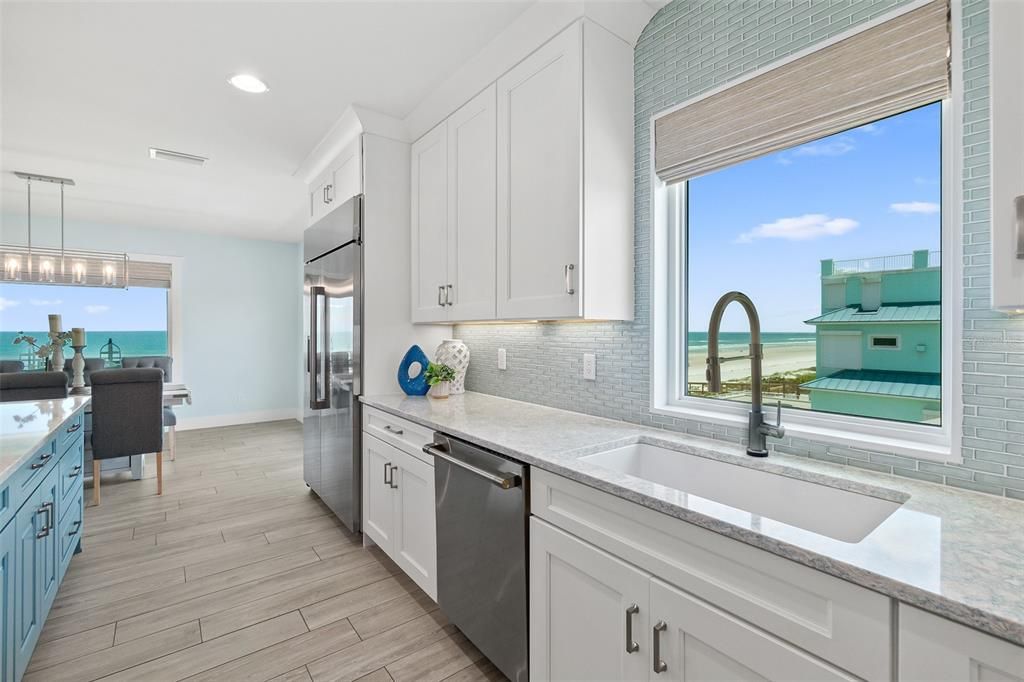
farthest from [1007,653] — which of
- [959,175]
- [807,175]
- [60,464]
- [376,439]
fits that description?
[60,464]

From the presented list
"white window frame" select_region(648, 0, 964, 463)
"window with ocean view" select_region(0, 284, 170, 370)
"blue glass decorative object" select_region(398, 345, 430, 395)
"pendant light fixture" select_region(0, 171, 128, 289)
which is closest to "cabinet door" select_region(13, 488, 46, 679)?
"blue glass decorative object" select_region(398, 345, 430, 395)

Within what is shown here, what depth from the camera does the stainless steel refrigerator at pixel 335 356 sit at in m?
2.79

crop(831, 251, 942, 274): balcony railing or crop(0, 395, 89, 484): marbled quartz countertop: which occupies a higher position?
crop(831, 251, 942, 274): balcony railing

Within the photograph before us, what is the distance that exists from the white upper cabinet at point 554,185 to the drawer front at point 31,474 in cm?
173

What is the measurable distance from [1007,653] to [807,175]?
1.39 m

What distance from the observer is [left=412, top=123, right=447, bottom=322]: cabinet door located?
2.55 meters

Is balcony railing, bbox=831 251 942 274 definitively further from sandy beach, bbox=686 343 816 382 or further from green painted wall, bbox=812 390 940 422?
green painted wall, bbox=812 390 940 422

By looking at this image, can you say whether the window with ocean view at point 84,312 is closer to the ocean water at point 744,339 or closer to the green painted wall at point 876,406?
the ocean water at point 744,339

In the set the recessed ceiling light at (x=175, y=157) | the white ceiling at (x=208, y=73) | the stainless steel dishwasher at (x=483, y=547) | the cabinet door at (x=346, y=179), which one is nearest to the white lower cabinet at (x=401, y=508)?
the stainless steel dishwasher at (x=483, y=547)

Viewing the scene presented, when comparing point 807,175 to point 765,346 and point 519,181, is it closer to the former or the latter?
point 765,346

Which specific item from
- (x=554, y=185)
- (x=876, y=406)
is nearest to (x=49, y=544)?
(x=554, y=185)

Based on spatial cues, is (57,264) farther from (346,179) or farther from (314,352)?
(346,179)

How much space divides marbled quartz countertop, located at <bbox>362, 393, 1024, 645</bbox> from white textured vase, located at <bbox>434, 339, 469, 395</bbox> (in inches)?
41.3

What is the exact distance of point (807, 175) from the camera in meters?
1.59
